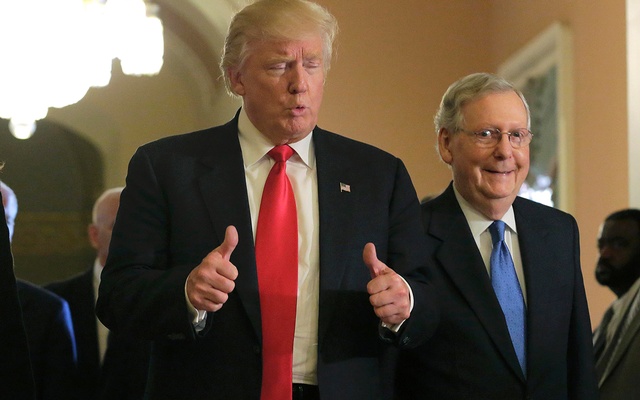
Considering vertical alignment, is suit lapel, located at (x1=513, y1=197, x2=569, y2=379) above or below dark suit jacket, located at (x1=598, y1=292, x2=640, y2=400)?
above

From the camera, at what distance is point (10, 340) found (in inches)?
71.3

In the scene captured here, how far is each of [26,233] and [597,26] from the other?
391 inches

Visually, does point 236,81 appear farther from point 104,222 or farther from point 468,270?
point 104,222

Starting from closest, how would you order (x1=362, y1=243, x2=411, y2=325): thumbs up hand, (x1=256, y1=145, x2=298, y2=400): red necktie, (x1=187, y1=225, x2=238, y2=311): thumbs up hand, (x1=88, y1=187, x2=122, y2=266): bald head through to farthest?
(x1=187, y1=225, x2=238, y2=311): thumbs up hand, (x1=362, y1=243, x2=411, y2=325): thumbs up hand, (x1=256, y1=145, x2=298, y2=400): red necktie, (x1=88, y1=187, x2=122, y2=266): bald head

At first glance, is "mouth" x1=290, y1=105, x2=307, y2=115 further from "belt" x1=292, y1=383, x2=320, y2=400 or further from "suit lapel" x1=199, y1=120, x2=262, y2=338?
"belt" x1=292, y1=383, x2=320, y2=400

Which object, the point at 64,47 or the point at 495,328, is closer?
the point at 495,328

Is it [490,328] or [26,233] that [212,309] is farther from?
[26,233]

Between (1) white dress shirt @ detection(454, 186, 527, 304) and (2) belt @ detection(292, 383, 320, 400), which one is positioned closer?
(2) belt @ detection(292, 383, 320, 400)

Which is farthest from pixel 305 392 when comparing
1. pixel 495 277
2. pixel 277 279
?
pixel 495 277

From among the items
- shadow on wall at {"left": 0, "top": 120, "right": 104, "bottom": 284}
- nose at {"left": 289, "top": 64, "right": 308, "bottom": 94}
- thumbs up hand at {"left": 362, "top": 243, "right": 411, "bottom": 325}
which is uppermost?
shadow on wall at {"left": 0, "top": 120, "right": 104, "bottom": 284}

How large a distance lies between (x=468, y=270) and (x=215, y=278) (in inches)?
33.4

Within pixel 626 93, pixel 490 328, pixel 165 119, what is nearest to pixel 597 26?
pixel 626 93

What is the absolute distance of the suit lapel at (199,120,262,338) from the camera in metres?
2.34

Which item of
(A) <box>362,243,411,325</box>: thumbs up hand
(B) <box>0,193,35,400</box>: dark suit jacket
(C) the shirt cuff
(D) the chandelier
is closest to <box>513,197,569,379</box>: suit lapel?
(A) <box>362,243,411,325</box>: thumbs up hand
